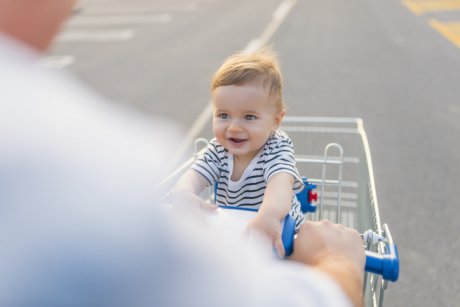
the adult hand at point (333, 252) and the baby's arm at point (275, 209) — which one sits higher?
the baby's arm at point (275, 209)

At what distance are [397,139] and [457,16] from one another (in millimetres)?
9066

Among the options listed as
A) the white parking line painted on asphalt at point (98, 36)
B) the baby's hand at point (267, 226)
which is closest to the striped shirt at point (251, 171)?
the baby's hand at point (267, 226)

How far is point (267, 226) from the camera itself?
1533 millimetres

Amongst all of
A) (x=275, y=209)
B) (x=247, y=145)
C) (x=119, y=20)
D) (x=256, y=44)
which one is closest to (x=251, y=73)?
(x=247, y=145)

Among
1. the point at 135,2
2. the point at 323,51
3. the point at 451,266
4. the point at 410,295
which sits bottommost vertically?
the point at 410,295

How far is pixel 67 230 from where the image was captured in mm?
678

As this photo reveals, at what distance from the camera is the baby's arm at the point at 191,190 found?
5.51ft

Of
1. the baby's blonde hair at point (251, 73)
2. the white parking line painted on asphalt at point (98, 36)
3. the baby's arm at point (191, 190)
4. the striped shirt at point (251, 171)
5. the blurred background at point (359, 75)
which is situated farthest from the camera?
the white parking line painted on asphalt at point (98, 36)

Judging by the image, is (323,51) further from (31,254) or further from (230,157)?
(31,254)

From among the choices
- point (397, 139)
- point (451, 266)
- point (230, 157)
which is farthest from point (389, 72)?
point (230, 157)

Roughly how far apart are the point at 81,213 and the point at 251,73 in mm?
1331

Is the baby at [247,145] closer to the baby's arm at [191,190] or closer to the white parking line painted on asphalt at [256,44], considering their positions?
the baby's arm at [191,190]

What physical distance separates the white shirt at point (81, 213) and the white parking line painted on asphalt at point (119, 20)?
15.5 m

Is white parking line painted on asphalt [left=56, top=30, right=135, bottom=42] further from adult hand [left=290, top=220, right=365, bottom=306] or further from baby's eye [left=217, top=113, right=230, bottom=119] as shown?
adult hand [left=290, top=220, right=365, bottom=306]
